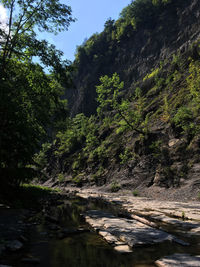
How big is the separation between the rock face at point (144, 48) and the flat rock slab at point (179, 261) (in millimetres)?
44127

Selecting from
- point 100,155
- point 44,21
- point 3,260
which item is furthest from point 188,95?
point 3,260

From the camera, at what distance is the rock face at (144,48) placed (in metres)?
46.3

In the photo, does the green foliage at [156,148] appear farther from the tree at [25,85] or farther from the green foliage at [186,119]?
the tree at [25,85]

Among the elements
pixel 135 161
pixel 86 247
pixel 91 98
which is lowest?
pixel 86 247

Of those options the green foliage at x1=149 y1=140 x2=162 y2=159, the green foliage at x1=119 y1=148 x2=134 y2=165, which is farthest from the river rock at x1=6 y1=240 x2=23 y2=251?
the green foliage at x1=119 y1=148 x2=134 y2=165

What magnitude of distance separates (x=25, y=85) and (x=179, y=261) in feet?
34.3

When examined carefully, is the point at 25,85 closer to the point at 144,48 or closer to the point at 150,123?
the point at 150,123

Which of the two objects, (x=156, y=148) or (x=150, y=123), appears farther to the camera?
(x=150, y=123)

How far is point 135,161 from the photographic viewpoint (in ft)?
84.6

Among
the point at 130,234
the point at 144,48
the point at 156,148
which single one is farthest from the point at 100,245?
the point at 144,48

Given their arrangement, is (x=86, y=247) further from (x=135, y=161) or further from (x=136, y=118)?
(x=136, y=118)

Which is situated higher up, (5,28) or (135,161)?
(5,28)

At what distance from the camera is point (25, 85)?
11.1 meters

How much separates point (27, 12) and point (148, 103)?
25.3 metres
